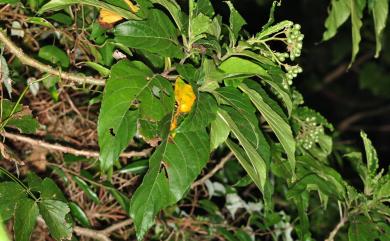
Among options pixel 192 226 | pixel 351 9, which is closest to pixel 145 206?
pixel 192 226

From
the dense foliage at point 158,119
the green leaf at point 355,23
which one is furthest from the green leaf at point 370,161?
the green leaf at point 355,23

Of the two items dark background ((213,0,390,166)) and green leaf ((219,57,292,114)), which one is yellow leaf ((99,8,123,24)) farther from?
dark background ((213,0,390,166))

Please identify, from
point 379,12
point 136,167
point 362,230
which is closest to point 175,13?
point 136,167

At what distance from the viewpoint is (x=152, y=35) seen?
75 centimetres

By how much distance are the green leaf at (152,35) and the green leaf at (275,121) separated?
0.12 metres

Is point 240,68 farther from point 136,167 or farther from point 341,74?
point 341,74

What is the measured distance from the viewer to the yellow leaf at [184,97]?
76 cm

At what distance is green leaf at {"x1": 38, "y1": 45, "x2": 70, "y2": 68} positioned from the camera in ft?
3.61

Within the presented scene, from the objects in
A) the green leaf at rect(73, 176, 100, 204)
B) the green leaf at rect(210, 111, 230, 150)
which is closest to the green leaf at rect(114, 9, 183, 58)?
the green leaf at rect(210, 111, 230, 150)

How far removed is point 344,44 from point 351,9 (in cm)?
193

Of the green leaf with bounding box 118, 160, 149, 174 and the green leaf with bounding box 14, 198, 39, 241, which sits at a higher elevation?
the green leaf with bounding box 14, 198, 39, 241

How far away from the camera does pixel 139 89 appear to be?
72cm

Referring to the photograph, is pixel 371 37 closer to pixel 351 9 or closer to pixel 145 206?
pixel 351 9

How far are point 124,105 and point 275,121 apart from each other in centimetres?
22
